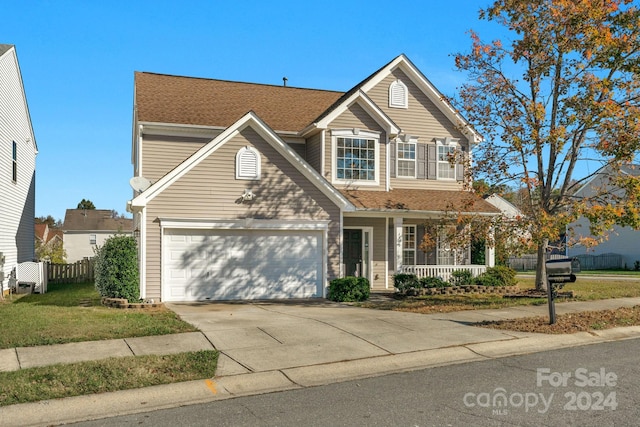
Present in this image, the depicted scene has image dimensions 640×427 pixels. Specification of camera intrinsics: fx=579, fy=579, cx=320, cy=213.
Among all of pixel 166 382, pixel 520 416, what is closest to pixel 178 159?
pixel 166 382

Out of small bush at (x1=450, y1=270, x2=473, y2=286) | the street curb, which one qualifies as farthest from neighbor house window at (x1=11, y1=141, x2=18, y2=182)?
the street curb

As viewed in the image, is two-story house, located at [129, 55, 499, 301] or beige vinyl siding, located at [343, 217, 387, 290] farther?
beige vinyl siding, located at [343, 217, 387, 290]

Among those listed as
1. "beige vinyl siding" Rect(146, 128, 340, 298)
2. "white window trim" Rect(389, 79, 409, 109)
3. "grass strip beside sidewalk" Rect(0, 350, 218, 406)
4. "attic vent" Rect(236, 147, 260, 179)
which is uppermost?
"white window trim" Rect(389, 79, 409, 109)

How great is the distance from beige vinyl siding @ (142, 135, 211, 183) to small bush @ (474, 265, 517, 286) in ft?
37.0

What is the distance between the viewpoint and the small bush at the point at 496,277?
2077 cm

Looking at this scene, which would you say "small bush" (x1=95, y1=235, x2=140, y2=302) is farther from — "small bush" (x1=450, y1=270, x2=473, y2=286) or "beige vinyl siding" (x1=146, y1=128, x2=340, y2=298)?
"small bush" (x1=450, y1=270, x2=473, y2=286)

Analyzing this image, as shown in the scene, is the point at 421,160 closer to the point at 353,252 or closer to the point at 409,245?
the point at 409,245

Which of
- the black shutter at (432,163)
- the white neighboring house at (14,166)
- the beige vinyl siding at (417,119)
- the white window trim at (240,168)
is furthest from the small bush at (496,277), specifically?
the white neighboring house at (14,166)

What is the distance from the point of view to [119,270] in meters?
15.6

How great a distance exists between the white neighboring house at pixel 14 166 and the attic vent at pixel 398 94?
45.8 ft

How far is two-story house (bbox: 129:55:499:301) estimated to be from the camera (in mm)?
16969

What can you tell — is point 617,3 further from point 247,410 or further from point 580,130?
point 247,410

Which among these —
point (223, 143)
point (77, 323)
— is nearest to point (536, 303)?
point (223, 143)

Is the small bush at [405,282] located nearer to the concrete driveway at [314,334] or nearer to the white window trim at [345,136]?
the white window trim at [345,136]
